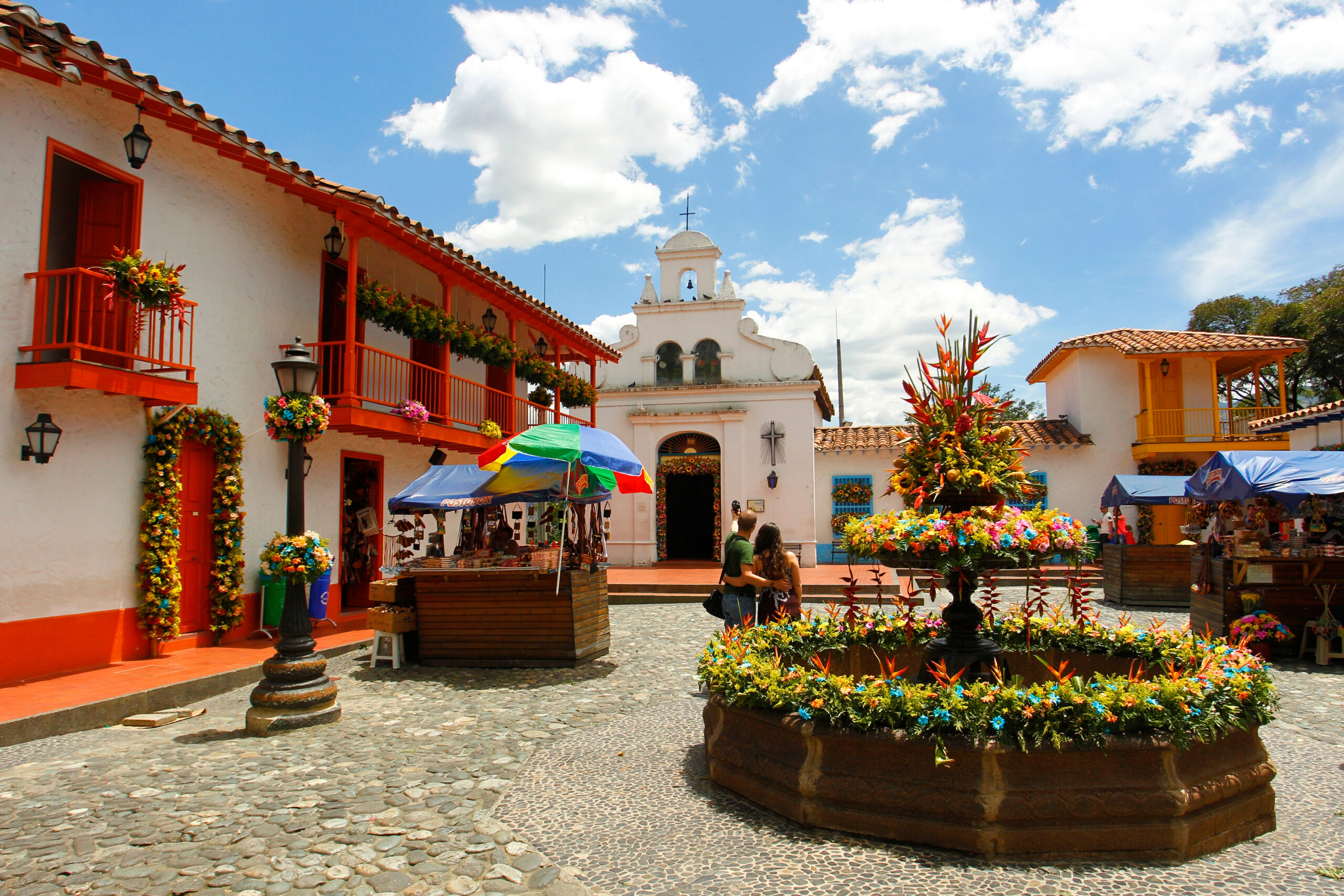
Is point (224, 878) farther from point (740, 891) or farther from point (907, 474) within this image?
point (907, 474)

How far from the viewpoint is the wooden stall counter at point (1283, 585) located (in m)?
8.57

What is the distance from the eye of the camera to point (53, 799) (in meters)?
4.43

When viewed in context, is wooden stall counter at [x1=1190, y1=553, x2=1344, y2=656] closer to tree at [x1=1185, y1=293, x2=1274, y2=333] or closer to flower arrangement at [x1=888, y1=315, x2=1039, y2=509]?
flower arrangement at [x1=888, y1=315, x2=1039, y2=509]

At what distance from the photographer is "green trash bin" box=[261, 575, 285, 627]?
31.6ft

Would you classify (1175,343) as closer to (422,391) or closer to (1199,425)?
(1199,425)

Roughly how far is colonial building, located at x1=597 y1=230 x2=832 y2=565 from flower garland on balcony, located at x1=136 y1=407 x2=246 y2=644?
11272 millimetres

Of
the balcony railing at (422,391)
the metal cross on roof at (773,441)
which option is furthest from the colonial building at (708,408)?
the balcony railing at (422,391)

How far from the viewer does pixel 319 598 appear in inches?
407

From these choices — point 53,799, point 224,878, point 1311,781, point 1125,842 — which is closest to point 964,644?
point 1125,842

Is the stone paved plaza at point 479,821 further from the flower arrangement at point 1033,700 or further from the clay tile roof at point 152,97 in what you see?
the clay tile roof at point 152,97

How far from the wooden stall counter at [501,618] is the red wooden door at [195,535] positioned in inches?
102

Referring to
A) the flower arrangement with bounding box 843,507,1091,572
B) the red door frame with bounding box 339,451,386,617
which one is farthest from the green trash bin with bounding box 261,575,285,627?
the flower arrangement with bounding box 843,507,1091,572

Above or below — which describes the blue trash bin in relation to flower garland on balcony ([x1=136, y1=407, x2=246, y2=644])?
below

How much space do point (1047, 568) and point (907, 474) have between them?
15.6m
